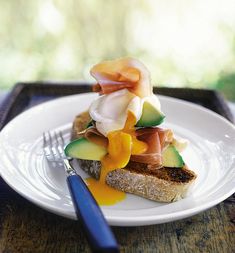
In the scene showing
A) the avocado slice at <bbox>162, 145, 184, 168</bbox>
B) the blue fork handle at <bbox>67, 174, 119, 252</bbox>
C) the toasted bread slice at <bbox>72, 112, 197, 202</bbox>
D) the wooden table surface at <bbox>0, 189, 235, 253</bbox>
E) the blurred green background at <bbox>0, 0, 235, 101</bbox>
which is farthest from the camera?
the blurred green background at <bbox>0, 0, 235, 101</bbox>

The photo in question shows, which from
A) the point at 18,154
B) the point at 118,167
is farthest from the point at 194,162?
the point at 18,154

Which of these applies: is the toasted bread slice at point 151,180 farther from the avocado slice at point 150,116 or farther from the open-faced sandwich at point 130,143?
the avocado slice at point 150,116

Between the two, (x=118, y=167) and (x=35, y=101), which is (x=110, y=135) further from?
(x=35, y=101)

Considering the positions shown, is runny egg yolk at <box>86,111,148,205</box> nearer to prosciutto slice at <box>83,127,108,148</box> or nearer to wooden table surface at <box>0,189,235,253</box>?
prosciutto slice at <box>83,127,108,148</box>

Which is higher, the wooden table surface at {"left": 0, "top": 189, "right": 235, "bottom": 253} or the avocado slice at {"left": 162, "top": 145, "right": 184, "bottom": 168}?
the avocado slice at {"left": 162, "top": 145, "right": 184, "bottom": 168}

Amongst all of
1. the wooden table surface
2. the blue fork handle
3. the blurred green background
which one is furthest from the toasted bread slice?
the blurred green background

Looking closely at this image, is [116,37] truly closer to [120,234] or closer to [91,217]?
[120,234]

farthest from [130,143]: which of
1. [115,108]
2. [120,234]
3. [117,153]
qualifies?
[120,234]
